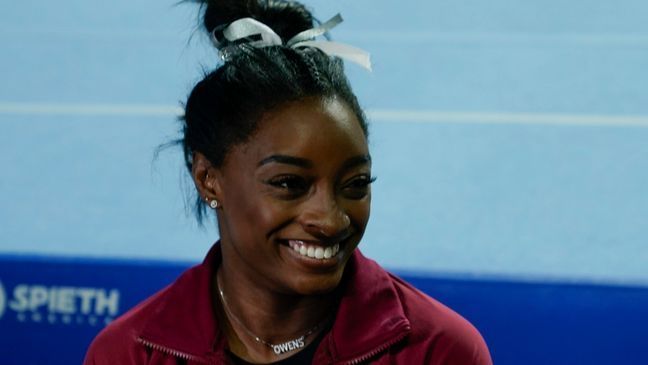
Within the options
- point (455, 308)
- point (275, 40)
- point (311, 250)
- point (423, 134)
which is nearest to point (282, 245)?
point (311, 250)

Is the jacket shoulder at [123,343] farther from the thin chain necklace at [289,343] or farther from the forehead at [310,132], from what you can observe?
the forehead at [310,132]

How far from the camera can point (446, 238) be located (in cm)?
283

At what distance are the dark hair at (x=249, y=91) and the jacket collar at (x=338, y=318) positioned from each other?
0.14m

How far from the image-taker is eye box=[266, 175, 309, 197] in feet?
4.81

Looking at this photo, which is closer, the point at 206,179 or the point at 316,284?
the point at 316,284

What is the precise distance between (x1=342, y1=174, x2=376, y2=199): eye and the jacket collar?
140mm

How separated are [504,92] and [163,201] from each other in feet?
3.11

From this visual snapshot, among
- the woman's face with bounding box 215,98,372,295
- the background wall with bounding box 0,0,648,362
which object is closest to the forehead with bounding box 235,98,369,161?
the woman's face with bounding box 215,98,372,295

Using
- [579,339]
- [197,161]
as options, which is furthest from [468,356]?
[579,339]

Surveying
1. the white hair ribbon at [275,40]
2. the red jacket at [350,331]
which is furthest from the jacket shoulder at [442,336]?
the white hair ribbon at [275,40]

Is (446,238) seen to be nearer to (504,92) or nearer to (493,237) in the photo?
(493,237)

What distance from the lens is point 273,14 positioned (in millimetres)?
1722

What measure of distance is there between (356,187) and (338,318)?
16 cm

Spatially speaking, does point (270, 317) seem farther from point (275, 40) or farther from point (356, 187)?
point (275, 40)
